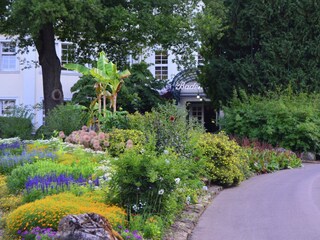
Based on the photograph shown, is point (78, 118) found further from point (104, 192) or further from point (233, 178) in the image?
point (104, 192)

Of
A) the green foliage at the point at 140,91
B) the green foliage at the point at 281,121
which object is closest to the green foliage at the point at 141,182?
the green foliage at the point at 281,121

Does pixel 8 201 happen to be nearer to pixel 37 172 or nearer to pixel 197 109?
pixel 37 172

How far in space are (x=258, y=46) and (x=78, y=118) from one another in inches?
450

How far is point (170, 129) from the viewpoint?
39.5ft

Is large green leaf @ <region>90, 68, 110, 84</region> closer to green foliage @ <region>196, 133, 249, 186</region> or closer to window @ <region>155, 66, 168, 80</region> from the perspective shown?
green foliage @ <region>196, 133, 249, 186</region>

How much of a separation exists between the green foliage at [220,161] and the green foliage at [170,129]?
420mm

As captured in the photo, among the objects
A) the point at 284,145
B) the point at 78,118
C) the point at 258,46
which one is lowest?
the point at 284,145

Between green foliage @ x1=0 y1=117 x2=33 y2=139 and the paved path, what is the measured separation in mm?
11789

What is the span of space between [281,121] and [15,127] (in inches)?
428

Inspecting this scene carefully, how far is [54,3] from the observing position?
1939 centimetres

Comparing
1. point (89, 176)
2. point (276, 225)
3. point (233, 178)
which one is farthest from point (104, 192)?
point (233, 178)

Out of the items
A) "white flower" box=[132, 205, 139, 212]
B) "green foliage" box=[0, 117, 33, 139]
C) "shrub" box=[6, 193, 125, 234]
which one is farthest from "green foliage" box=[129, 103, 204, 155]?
"green foliage" box=[0, 117, 33, 139]

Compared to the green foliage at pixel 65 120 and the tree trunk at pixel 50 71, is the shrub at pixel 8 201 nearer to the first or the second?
the green foliage at pixel 65 120

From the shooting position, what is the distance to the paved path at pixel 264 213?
8.29 meters
